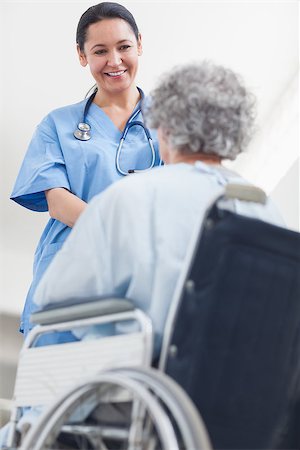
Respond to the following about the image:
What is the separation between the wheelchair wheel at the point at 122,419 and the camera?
1.30 meters

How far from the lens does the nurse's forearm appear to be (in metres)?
2.25

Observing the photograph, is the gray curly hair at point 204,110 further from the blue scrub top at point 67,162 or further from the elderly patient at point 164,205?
the blue scrub top at point 67,162

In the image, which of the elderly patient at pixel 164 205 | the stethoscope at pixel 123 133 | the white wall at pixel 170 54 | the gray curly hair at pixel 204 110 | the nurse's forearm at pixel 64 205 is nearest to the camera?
the elderly patient at pixel 164 205

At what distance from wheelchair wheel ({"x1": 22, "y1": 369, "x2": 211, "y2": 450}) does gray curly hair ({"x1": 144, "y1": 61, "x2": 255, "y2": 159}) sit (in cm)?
50

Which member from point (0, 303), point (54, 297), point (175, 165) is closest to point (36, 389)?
point (54, 297)

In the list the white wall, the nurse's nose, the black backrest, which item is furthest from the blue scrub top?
the white wall

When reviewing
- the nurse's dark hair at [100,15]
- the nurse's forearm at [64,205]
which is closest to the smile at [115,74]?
the nurse's dark hair at [100,15]

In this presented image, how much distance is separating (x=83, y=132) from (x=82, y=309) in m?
0.98

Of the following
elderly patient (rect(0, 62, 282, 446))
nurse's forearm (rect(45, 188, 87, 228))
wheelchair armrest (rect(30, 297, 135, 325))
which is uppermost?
elderly patient (rect(0, 62, 282, 446))

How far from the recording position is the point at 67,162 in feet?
7.81

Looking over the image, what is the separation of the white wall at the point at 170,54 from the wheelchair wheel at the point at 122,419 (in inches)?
98.8

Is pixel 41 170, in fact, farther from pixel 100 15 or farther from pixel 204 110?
pixel 204 110

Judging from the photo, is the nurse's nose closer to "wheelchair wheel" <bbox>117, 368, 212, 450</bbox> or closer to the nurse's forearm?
the nurse's forearm

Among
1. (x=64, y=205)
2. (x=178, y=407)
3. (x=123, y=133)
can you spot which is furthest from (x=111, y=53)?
(x=178, y=407)
